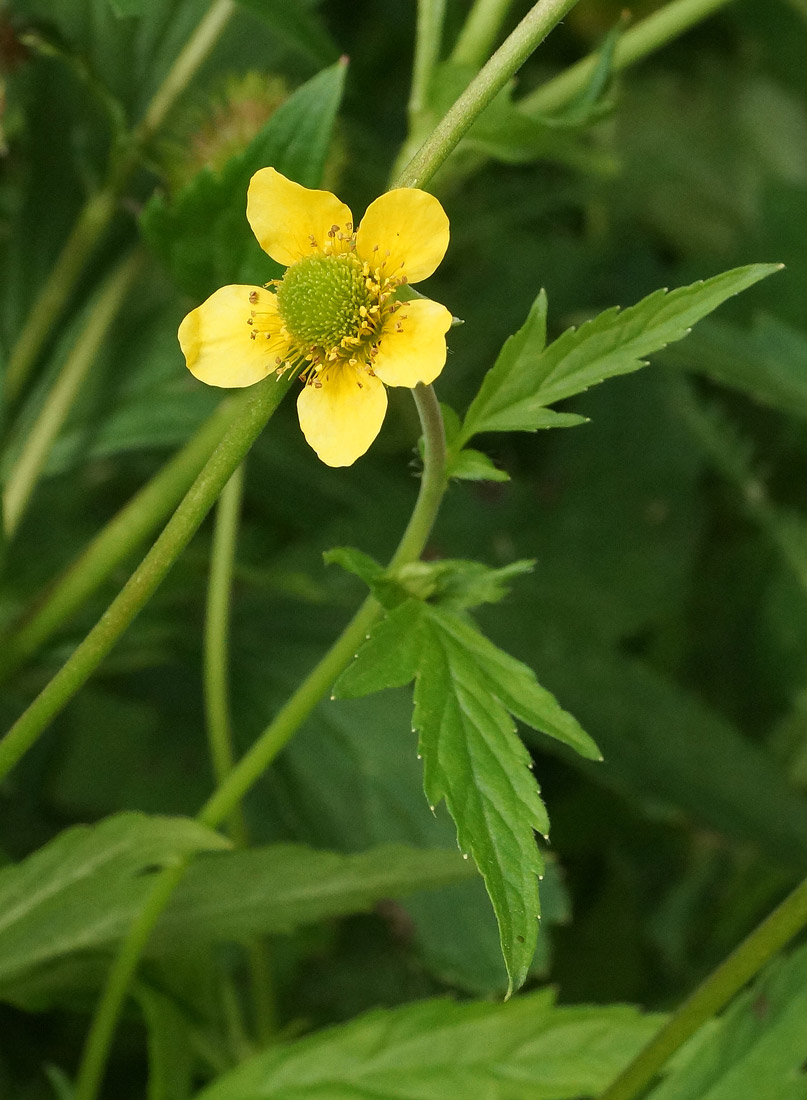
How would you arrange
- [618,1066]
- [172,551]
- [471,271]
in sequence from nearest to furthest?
1. [172,551]
2. [618,1066]
3. [471,271]

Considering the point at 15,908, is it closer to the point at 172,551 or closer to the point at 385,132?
the point at 172,551

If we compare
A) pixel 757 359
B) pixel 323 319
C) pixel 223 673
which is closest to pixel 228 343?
pixel 323 319

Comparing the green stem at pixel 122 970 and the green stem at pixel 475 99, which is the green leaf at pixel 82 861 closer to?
the green stem at pixel 122 970

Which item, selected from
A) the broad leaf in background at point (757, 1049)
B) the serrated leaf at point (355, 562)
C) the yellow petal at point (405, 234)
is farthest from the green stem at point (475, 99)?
the broad leaf in background at point (757, 1049)

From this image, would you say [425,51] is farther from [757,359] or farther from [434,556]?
[434,556]

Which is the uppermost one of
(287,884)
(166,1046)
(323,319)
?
(323,319)

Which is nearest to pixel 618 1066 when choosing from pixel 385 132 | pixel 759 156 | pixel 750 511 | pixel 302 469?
pixel 750 511
